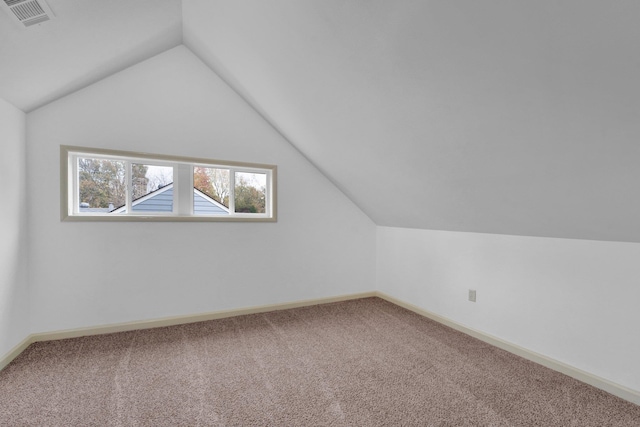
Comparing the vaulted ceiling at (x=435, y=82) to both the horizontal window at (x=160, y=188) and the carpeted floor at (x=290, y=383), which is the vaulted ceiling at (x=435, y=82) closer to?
the horizontal window at (x=160, y=188)

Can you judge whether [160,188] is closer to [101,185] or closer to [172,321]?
[101,185]

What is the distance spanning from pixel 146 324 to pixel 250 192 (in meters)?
Result: 1.75

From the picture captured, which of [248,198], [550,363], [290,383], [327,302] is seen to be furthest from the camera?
[327,302]

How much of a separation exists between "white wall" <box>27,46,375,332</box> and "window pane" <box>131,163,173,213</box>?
21 centimetres

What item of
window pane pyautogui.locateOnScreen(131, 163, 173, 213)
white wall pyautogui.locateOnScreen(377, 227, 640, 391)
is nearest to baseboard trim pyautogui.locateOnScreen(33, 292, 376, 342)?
window pane pyautogui.locateOnScreen(131, 163, 173, 213)

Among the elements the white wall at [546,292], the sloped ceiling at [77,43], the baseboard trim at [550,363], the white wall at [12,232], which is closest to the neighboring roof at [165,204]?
the white wall at [12,232]

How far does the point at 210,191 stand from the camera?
3.37 meters

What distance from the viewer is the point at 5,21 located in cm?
148

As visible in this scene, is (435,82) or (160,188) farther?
(160,188)

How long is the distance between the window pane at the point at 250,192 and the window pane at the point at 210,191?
14 cm

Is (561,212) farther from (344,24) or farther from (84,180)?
(84,180)

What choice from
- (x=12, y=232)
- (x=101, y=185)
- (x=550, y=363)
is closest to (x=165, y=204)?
(x=101, y=185)

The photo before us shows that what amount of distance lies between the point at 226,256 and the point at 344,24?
256 cm

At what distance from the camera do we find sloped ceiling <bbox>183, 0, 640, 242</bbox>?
3.57 feet
